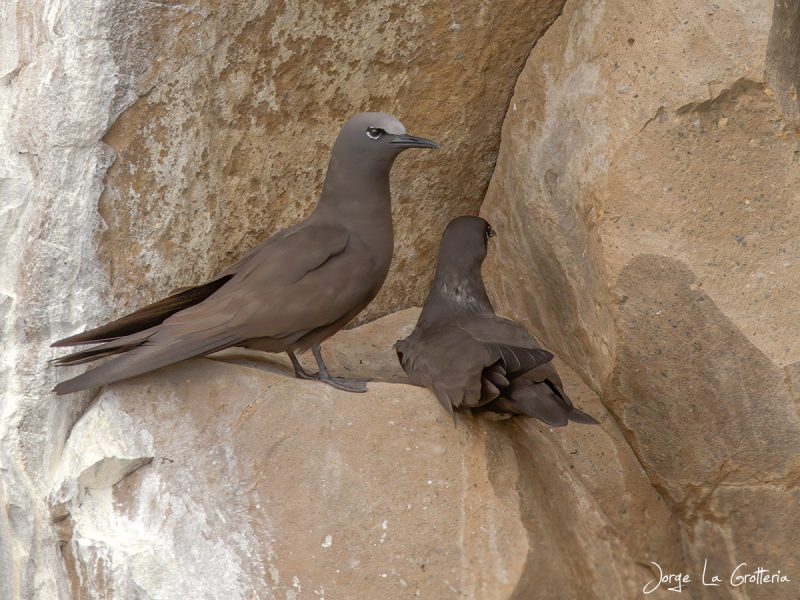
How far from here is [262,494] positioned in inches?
133

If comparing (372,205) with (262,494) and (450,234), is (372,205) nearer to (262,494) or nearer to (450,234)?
(450,234)

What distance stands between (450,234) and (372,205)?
0.51 meters

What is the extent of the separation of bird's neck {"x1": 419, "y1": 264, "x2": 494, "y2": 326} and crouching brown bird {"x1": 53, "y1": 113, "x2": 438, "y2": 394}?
1.28 feet

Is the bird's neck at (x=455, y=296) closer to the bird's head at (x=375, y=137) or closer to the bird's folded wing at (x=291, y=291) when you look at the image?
the bird's folded wing at (x=291, y=291)

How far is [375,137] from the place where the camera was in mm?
3891

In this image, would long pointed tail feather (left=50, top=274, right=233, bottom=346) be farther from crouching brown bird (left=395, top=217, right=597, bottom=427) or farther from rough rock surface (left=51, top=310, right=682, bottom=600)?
crouching brown bird (left=395, top=217, right=597, bottom=427)

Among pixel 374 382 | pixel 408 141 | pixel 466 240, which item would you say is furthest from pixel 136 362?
pixel 466 240

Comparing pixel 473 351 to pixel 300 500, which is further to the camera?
pixel 473 351

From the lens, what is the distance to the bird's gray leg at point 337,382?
3.64 metres

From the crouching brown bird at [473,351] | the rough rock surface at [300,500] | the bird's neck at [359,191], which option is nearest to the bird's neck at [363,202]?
the bird's neck at [359,191]

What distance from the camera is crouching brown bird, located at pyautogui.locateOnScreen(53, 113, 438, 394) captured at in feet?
11.5

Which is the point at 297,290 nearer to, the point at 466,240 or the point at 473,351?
the point at 473,351

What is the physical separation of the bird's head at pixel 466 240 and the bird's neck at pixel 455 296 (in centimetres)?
4
